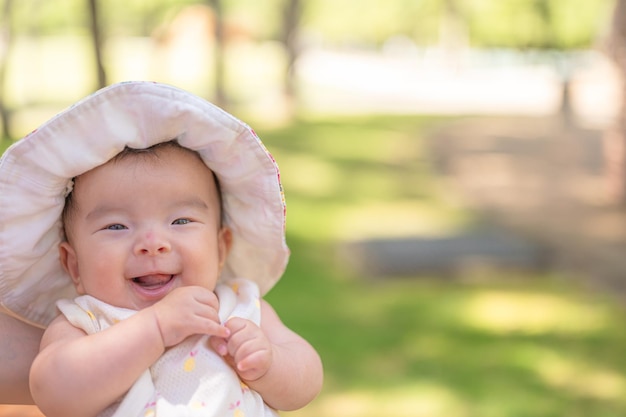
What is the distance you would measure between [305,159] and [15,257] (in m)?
10.9

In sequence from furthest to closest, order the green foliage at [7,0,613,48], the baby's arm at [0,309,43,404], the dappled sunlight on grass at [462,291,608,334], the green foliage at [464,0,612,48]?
the green foliage at [464,0,612,48]
the green foliage at [7,0,613,48]
the dappled sunlight on grass at [462,291,608,334]
the baby's arm at [0,309,43,404]

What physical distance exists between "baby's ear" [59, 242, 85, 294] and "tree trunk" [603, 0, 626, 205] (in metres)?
6.59

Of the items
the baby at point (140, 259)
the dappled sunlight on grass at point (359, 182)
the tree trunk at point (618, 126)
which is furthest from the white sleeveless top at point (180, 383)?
the tree trunk at point (618, 126)

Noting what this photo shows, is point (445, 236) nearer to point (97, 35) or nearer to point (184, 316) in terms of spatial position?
point (97, 35)

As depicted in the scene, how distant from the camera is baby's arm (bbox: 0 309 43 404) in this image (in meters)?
1.69

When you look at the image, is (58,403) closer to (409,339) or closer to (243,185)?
(243,185)

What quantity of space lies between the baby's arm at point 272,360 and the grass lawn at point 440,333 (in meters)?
2.94

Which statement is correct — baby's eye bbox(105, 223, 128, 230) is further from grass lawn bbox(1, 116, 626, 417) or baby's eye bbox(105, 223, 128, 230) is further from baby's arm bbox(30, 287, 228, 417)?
grass lawn bbox(1, 116, 626, 417)

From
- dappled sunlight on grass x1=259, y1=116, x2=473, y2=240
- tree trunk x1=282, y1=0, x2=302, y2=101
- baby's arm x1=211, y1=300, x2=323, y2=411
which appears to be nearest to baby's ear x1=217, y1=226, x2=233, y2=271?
baby's arm x1=211, y1=300, x2=323, y2=411

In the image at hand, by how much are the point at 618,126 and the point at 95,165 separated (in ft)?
23.7

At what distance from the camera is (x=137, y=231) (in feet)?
5.02

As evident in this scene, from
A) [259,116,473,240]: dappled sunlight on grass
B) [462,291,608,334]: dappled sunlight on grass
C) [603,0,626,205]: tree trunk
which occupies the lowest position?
[259,116,473,240]: dappled sunlight on grass

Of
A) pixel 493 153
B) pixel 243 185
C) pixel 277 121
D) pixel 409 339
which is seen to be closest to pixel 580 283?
pixel 409 339

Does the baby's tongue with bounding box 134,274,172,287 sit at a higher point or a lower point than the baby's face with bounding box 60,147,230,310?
lower
